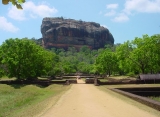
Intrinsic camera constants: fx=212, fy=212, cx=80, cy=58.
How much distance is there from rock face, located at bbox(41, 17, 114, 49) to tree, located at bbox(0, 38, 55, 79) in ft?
374

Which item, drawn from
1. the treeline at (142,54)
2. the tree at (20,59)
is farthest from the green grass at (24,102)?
the treeline at (142,54)

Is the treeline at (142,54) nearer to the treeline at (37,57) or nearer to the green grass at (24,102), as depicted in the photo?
the treeline at (37,57)

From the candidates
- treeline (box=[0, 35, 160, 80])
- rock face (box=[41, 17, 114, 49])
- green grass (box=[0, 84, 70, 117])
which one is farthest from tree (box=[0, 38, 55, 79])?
rock face (box=[41, 17, 114, 49])

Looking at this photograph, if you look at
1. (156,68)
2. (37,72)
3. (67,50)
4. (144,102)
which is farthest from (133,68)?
(67,50)

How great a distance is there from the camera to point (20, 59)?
36719 mm

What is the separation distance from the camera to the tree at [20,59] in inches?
1419

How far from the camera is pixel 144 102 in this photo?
1364 centimetres

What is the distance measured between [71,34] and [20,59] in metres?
120

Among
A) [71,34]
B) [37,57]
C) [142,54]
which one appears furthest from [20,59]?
[71,34]

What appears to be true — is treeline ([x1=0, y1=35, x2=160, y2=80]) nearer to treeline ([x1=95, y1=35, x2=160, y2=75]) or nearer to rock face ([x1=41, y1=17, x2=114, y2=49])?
treeline ([x1=95, y1=35, x2=160, y2=75])

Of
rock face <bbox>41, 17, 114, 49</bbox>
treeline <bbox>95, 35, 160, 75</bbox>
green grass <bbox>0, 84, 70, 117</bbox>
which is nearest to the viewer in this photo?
green grass <bbox>0, 84, 70, 117</bbox>

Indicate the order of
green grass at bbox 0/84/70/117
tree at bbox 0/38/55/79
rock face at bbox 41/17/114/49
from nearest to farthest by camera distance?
green grass at bbox 0/84/70/117, tree at bbox 0/38/55/79, rock face at bbox 41/17/114/49

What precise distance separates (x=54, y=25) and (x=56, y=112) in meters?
151

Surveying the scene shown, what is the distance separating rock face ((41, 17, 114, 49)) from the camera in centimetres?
15325
